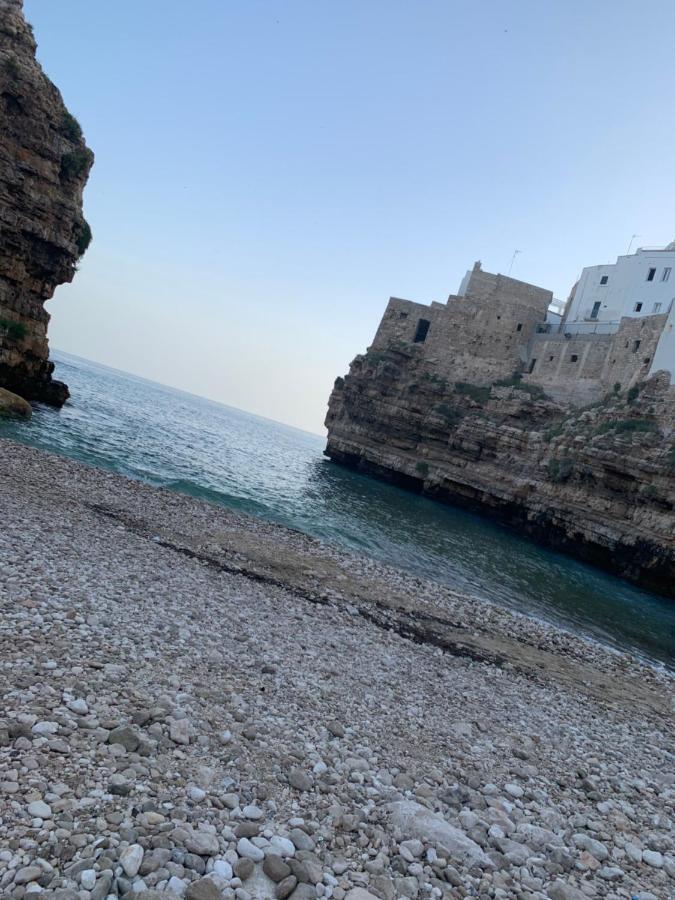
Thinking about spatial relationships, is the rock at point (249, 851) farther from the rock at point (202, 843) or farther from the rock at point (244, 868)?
the rock at point (202, 843)

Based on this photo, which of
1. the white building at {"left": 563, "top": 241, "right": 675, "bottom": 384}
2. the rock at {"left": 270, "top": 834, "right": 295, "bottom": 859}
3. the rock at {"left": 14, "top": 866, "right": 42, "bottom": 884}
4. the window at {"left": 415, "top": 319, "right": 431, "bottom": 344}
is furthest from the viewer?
the window at {"left": 415, "top": 319, "right": 431, "bottom": 344}

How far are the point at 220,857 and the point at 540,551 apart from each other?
130ft

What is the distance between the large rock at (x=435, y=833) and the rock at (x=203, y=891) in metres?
1.79

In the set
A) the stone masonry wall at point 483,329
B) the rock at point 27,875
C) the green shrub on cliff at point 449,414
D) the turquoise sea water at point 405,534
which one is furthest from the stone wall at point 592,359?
the rock at point 27,875

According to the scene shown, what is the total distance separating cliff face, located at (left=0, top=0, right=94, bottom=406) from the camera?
2972 centimetres

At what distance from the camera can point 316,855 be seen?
4.23 metres

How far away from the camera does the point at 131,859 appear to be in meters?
3.60

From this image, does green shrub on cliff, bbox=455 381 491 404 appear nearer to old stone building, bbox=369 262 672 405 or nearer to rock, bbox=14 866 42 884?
old stone building, bbox=369 262 672 405

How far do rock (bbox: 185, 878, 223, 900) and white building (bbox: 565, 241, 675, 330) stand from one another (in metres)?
56.5

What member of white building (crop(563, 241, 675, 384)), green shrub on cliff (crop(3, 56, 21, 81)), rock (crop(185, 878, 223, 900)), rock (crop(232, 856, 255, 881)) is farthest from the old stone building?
rock (crop(185, 878, 223, 900))

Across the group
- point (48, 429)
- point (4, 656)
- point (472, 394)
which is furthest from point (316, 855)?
point (472, 394)

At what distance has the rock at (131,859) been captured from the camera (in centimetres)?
353

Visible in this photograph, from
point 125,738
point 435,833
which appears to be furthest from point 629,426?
point 125,738

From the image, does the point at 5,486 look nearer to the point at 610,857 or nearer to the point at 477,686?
the point at 477,686
